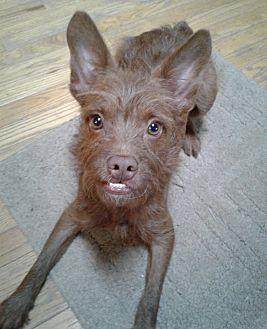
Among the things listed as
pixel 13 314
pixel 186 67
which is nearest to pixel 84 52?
pixel 186 67

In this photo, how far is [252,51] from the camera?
3619mm

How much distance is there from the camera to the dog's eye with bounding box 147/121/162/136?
2.04 m

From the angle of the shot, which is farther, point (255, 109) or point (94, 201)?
point (255, 109)

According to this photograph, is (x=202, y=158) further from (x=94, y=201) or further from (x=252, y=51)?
(x=252, y=51)

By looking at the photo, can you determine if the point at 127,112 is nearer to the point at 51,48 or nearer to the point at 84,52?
the point at 84,52

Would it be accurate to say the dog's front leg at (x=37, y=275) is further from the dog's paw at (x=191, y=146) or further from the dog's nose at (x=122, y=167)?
the dog's paw at (x=191, y=146)

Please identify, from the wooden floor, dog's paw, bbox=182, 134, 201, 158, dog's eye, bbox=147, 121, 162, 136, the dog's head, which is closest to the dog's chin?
the dog's head

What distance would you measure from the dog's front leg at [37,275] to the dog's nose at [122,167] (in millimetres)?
679

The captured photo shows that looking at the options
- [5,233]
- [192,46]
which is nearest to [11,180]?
[5,233]

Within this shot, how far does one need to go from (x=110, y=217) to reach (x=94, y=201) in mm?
131

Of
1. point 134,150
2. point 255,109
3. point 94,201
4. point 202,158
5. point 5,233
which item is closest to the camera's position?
point 134,150

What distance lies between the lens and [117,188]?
75.9 inches

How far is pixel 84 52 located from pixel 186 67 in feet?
1.69

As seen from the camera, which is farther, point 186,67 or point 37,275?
point 37,275
